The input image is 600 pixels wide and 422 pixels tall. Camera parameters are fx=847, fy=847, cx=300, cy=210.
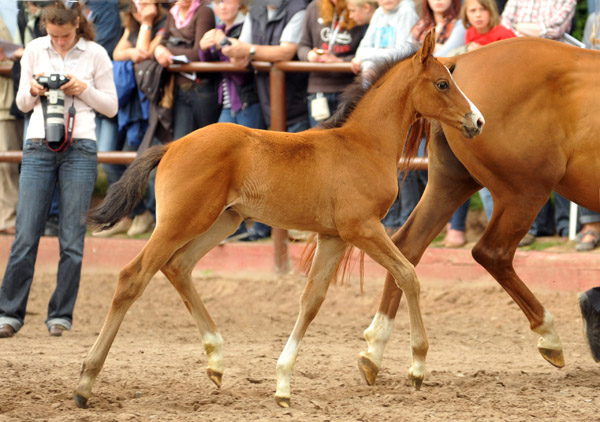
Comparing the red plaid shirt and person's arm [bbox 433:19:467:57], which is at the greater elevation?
the red plaid shirt

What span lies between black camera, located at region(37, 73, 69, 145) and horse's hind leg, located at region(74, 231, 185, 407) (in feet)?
7.24

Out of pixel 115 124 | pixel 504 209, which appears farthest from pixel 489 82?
pixel 115 124

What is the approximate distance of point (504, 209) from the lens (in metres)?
4.74

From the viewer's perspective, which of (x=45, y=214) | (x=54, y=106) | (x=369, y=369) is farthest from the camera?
(x=45, y=214)

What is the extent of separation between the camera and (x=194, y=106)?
778cm

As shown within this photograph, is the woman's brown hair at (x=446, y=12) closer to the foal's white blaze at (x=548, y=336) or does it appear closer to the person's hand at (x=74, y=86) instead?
the person's hand at (x=74, y=86)

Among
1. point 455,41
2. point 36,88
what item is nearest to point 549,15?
point 455,41

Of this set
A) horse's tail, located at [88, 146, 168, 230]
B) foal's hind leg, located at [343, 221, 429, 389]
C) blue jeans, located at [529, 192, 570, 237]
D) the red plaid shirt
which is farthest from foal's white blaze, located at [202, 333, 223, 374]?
the red plaid shirt

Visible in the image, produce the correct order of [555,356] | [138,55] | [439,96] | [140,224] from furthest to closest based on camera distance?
[140,224] → [138,55] → [555,356] → [439,96]

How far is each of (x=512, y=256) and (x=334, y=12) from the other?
11.1 ft

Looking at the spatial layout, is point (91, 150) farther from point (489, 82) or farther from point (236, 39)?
point (489, 82)

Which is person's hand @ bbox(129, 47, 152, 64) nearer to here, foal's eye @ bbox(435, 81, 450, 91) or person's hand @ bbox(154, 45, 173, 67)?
person's hand @ bbox(154, 45, 173, 67)

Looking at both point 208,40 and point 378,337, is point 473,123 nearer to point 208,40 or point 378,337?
point 378,337

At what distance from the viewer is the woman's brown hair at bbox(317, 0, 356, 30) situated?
24.1ft
